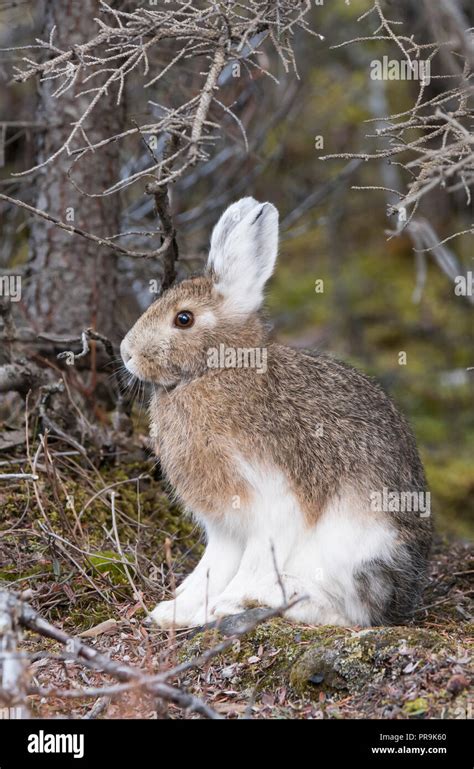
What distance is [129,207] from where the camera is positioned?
10.4 metres

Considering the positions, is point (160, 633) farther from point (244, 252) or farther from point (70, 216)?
point (70, 216)

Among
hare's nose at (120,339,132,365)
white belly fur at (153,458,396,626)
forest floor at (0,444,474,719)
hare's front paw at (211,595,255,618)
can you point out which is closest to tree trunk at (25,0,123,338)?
forest floor at (0,444,474,719)

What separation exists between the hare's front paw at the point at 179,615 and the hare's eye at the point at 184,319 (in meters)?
1.77

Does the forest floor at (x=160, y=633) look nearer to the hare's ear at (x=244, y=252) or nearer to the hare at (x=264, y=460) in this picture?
the hare at (x=264, y=460)

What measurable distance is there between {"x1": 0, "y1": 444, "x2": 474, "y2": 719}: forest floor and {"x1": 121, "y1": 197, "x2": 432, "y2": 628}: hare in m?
0.33

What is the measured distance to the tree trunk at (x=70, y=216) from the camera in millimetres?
8602

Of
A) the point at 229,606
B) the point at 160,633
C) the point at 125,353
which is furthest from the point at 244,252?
the point at 160,633

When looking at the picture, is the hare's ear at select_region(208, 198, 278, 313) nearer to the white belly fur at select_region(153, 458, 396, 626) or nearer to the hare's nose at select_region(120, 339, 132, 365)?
the hare's nose at select_region(120, 339, 132, 365)

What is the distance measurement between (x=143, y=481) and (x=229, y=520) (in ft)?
6.44

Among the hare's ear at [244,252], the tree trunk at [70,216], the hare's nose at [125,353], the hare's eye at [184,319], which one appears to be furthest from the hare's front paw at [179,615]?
the tree trunk at [70,216]

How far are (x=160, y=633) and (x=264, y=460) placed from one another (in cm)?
124

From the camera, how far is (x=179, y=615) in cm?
Answer: 644

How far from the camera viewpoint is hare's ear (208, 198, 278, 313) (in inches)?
261
